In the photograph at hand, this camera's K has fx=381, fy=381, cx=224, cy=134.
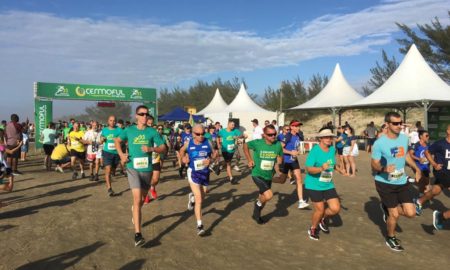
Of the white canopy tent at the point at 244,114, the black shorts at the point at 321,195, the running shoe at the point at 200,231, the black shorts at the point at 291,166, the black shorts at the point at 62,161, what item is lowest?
the running shoe at the point at 200,231

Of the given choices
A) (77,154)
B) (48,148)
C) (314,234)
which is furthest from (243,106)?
(314,234)

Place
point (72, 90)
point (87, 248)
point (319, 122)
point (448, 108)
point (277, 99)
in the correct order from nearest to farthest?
point (87, 248) → point (448, 108) → point (72, 90) → point (319, 122) → point (277, 99)

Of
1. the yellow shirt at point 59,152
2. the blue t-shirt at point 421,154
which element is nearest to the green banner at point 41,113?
the yellow shirt at point 59,152

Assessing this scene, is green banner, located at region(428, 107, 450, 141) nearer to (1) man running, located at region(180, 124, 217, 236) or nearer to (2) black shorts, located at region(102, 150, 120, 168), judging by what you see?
(2) black shorts, located at region(102, 150, 120, 168)

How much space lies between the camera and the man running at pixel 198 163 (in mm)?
6082

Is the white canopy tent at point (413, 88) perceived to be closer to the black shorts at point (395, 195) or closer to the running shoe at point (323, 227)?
the running shoe at point (323, 227)

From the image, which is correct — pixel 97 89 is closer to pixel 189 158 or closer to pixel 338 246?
pixel 189 158

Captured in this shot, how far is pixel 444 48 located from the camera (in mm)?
32844

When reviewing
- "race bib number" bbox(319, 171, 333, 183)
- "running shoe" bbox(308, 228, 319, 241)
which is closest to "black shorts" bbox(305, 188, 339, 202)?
"race bib number" bbox(319, 171, 333, 183)

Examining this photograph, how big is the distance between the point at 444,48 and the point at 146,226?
1354 inches

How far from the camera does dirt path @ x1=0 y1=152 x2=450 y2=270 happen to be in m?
4.91

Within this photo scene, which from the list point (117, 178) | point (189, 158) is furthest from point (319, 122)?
point (189, 158)

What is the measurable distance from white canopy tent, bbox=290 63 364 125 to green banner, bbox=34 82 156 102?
11032 millimetres

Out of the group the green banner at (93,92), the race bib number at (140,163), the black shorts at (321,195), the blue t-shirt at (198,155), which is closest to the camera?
the race bib number at (140,163)
